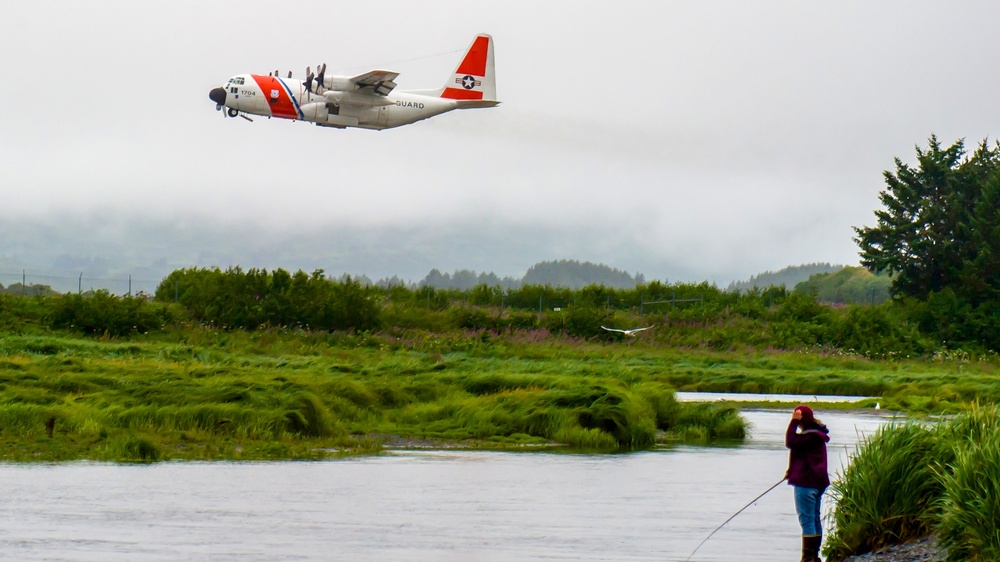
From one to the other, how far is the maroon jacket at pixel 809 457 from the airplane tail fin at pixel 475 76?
48.5 meters

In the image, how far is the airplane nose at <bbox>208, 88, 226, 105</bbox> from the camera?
182 ft

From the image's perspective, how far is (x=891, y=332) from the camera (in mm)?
80688

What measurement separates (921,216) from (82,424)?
75.7 m

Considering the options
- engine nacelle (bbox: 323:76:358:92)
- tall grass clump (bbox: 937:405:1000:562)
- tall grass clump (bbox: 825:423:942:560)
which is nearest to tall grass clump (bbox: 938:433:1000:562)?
tall grass clump (bbox: 937:405:1000:562)

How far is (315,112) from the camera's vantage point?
181ft

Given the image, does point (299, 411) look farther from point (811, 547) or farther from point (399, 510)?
point (811, 547)

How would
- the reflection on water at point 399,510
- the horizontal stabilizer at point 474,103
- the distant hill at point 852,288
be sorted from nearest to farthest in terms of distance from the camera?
the reflection on water at point 399,510 → the horizontal stabilizer at point 474,103 → the distant hill at point 852,288

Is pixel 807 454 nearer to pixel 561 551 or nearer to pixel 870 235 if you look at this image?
pixel 561 551

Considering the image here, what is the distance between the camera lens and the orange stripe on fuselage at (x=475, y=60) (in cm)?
6500

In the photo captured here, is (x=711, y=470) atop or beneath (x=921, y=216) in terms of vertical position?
beneath

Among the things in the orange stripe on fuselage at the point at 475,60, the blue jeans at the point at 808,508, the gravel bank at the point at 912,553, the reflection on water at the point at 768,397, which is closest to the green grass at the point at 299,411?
the reflection on water at the point at 768,397

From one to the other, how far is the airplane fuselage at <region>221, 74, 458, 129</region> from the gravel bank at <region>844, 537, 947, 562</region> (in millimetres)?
42277

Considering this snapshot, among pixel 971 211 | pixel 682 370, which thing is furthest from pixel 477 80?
pixel 971 211

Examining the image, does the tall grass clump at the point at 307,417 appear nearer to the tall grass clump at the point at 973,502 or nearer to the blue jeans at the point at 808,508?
the blue jeans at the point at 808,508
